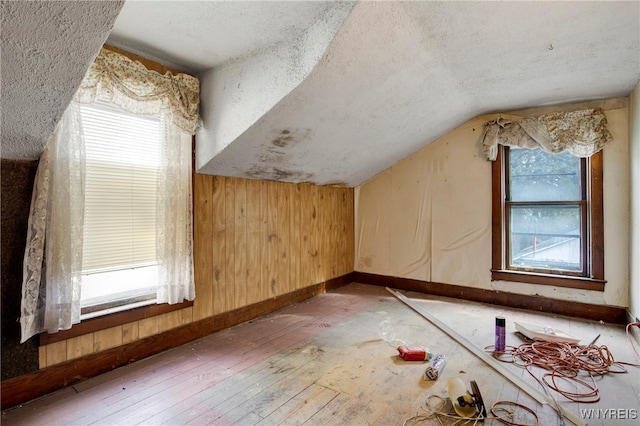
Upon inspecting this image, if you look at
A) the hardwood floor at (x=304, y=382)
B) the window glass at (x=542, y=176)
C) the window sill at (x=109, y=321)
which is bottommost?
the hardwood floor at (x=304, y=382)

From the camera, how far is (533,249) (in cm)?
354

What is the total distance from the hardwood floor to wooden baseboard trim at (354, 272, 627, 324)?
0.17 m

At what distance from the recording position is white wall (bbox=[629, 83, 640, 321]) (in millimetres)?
2643

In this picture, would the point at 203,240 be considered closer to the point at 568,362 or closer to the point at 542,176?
the point at 568,362

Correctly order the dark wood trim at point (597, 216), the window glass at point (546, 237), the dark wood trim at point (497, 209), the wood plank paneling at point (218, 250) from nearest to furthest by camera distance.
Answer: the wood plank paneling at point (218, 250) < the dark wood trim at point (597, 216) < the window glass at point (546, 237) < the dark wood trim at point (497, 209)

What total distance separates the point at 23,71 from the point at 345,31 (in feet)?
4.96

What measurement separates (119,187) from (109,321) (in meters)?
0.91

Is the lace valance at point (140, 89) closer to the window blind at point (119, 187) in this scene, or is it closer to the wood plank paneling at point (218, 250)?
the window blind at point (119, 187)

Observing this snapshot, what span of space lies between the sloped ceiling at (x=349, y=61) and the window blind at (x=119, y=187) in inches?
14.9

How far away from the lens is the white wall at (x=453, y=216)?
3039 millimetres

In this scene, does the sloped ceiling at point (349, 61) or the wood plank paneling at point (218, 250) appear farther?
the wood plank paneling at point (218, 250)

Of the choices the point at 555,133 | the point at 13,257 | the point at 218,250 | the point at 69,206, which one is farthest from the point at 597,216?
the point at 13,257

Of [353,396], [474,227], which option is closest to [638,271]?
[474,227]

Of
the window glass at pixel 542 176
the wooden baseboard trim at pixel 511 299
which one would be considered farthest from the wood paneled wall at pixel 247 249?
the window glass at pixel 542 176
